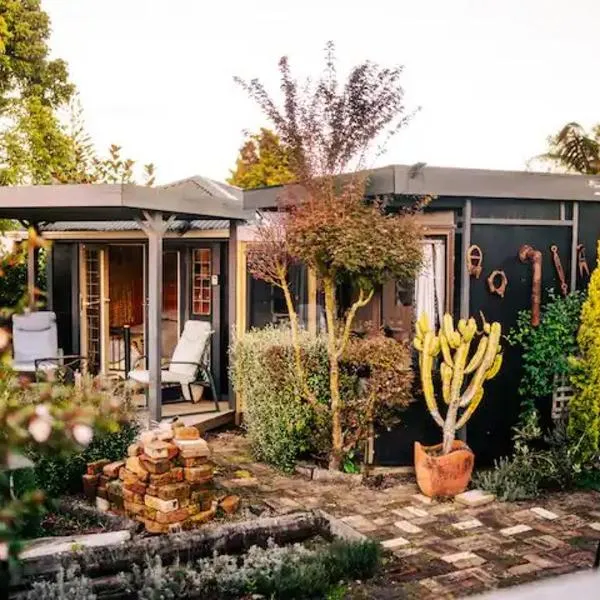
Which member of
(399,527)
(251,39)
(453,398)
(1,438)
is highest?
(251,39)

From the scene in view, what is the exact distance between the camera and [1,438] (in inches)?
75.8

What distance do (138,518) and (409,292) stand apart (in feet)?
10.8

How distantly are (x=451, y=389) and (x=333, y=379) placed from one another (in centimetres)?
101

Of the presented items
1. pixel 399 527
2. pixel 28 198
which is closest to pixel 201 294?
pixel 28 198

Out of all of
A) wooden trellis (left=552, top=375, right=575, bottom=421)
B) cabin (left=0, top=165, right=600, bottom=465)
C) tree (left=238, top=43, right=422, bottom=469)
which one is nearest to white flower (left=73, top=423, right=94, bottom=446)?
tree (left=238, top=43, right=422, bottom=469)

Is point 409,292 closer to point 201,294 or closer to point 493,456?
point 493,456

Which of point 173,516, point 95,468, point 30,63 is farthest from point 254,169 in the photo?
point 173,516

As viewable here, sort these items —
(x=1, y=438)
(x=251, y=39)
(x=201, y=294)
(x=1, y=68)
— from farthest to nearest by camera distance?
(x=1, y=68)
(x=251, y=39)
(x=201, y=294)
(x=1, y=438)

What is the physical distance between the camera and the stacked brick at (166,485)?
5.08 metres

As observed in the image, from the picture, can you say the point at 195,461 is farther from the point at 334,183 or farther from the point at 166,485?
the point at 334,183

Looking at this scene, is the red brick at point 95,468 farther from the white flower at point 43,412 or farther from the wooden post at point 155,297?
the white flower at point 43,412

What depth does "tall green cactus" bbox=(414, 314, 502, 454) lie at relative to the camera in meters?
6.21

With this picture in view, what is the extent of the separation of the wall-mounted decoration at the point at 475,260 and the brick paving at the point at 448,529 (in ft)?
6.43

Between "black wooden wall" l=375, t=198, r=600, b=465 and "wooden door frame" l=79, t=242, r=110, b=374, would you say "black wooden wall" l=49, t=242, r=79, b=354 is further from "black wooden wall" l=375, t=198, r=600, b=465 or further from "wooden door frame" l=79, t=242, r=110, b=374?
"black wooden wall" l=375, t=198, r=600, b=465
